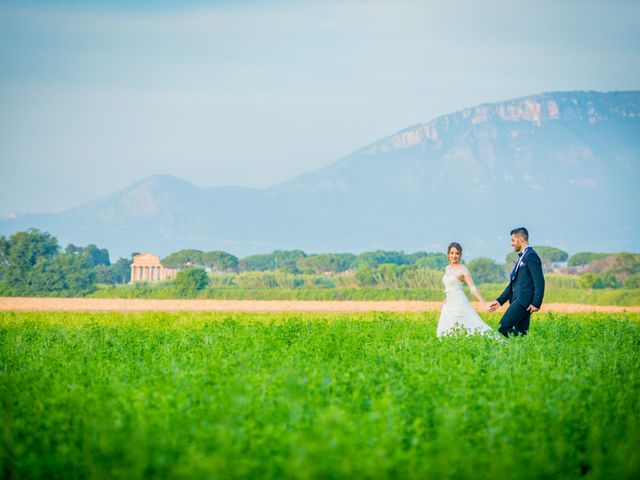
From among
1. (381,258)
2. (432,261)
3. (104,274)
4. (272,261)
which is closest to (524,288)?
(104,274)

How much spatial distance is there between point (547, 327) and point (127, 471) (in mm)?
14430

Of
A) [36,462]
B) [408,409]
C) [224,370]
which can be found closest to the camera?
[36,462]

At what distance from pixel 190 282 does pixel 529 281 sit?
155ft

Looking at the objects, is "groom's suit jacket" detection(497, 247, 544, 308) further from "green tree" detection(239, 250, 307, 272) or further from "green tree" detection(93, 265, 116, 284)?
"green tree" detection(239, 250, 307, 272)

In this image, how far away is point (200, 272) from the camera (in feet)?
208

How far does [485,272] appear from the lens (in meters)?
82.1

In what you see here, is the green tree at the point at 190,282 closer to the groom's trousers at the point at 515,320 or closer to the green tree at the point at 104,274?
the green tree at the point at 104,274

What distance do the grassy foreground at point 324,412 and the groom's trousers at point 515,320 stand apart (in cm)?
89

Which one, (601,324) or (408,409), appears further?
(601,324)

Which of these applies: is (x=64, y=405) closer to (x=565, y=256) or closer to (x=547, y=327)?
(x=547, y=327)

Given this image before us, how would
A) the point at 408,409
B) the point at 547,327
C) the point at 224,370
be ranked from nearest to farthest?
1. the point at 408,409
2. the point at 224,370
3. the point at 547,327

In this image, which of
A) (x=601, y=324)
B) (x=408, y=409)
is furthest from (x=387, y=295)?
(x=408, y=409)

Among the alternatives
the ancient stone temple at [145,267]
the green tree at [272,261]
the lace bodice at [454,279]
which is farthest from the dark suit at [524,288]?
the green tree at [272,261]

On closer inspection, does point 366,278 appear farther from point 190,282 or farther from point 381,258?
point 381,258
